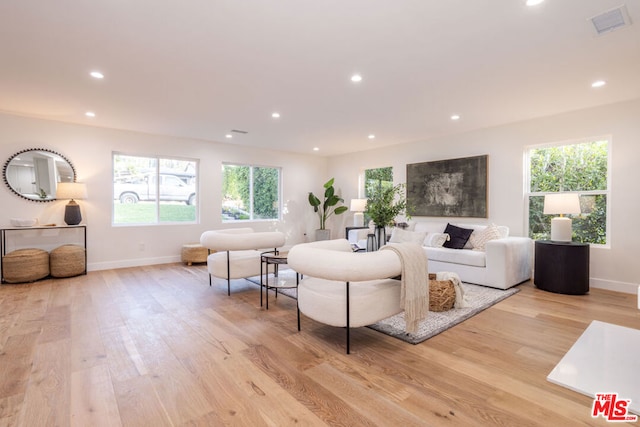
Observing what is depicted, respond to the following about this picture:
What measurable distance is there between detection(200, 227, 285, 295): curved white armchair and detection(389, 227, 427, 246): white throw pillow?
2.20m

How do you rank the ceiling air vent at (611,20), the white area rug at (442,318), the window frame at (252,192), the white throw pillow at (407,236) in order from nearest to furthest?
the ceiling air vent at (611,20) < the white area rug at (442,318) < the white throw pillow at (407,236) < the window frame at (252,192)

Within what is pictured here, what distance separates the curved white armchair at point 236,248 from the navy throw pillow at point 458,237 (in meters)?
2.71

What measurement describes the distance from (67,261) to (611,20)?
6.71m

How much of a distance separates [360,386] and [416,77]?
2881 millimetres

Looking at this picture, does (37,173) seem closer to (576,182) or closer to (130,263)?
(130,263)

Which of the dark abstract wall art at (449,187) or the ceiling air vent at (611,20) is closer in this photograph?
the ceiling air vent at (611,20)

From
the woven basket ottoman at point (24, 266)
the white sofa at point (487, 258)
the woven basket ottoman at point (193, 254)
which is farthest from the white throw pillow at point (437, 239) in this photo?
the woven basket ottoman at point (24, 266)

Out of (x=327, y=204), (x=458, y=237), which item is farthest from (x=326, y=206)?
(x=458, y=237)

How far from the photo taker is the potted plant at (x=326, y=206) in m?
7.55

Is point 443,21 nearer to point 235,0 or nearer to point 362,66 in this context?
point 362,66

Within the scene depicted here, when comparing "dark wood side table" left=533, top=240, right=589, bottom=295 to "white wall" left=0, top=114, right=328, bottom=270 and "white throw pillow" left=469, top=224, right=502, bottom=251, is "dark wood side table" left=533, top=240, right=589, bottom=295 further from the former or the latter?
"white wall" left=0, top=114, right=328, bottom=270

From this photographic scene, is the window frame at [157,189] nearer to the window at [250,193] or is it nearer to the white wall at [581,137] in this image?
the window at [250,193]

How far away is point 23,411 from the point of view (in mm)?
1604

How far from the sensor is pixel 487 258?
4055 mm
